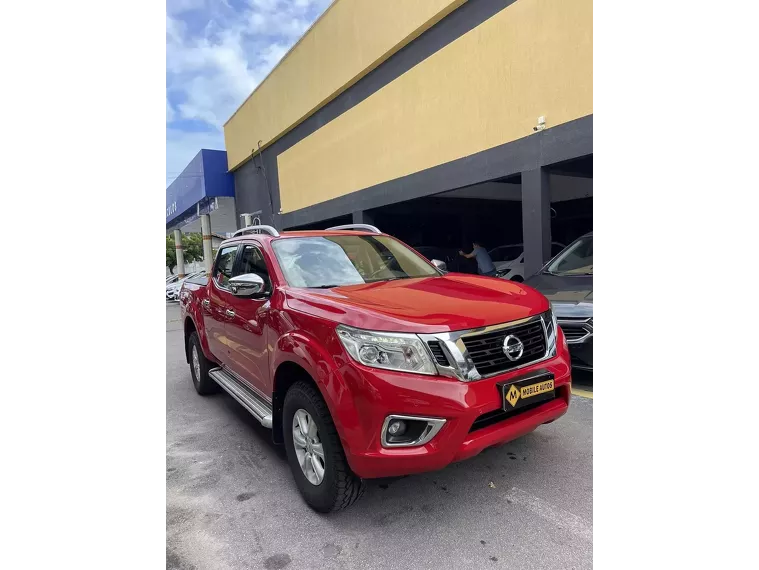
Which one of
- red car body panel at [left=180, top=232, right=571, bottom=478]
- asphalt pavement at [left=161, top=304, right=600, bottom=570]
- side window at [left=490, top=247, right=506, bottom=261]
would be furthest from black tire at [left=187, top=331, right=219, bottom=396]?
side window at [left=490, top=247, right=506, bottom=261]

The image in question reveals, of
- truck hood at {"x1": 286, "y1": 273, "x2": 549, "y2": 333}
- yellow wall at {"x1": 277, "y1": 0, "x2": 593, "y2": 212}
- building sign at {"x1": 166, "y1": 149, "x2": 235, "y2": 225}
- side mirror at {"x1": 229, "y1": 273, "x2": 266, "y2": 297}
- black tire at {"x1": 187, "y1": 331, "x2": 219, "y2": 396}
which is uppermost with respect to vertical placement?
building sign at {"x1": 166, "y1": 149, "x2": 235, "y2": 225}

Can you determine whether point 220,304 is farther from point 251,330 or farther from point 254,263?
point 251,330

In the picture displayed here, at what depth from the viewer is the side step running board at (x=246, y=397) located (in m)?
3.21

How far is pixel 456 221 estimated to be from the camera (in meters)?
18.7

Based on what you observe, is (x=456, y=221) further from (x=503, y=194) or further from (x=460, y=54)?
(x=460, y=54)

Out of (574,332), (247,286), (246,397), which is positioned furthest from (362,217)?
(247,286)

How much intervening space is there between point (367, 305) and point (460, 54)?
339 inches

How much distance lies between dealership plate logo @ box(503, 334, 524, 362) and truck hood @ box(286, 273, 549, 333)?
110 mm

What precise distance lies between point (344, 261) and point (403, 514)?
1851 mm

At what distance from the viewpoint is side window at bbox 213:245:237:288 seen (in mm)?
4383

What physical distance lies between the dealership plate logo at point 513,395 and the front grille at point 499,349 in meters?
0.11

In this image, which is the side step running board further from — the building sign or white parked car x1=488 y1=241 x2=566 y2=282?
the building sign

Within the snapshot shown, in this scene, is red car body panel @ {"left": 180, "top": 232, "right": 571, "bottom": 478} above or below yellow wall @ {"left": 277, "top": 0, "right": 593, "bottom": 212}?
below
